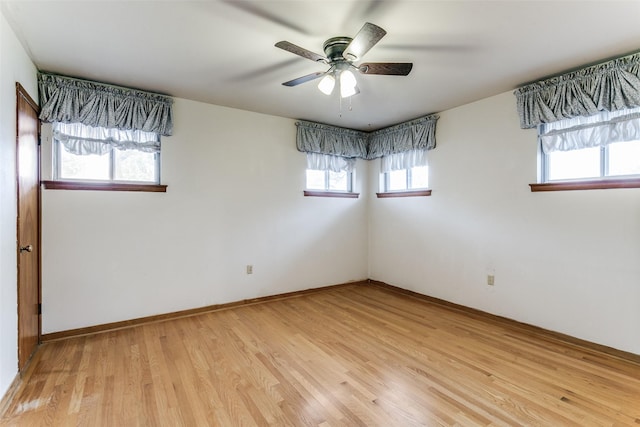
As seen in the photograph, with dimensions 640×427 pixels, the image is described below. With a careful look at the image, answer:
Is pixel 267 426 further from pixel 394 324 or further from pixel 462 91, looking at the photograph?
pixel 462 91

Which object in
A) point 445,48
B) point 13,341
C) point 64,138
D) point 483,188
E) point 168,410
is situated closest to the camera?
point 168,410

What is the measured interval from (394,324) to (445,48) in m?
2.58

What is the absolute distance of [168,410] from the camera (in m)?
1.84

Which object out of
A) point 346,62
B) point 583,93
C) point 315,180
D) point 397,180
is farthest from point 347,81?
point 397,180

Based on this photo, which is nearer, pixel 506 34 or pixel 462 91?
pixel 506 34

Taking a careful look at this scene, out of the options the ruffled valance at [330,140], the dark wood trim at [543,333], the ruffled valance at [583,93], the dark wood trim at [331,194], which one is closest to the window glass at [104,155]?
the ruffled valance at [330,140]

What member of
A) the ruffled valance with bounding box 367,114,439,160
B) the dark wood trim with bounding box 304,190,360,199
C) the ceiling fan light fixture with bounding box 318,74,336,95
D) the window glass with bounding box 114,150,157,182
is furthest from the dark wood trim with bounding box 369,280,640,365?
the window glass with bounding box 114,150,157,182

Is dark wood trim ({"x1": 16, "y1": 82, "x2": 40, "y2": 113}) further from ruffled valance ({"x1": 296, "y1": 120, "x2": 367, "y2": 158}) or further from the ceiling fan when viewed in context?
ruffled valance ({"x1": 296, "y1": 120, "x2": 367, "y2": 158})

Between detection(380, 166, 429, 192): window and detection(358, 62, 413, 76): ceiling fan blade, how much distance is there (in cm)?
223

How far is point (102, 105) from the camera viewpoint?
9.63 feet

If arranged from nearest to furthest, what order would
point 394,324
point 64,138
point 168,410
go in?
1. point 168,410
2. point 64,138
3. point 394,324

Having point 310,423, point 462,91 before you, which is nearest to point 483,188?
point 462,91

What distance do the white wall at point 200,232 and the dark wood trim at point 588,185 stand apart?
254 cm

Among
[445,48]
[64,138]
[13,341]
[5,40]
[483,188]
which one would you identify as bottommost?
[13,341]
